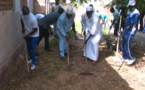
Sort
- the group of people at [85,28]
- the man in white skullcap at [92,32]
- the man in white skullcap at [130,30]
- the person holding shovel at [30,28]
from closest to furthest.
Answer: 1. the person holding shovel at [30,28]
2. the group of people at [85,28]
3. the man in white skullcap at [130,30]
4. the man in white skullcap at [92,32]

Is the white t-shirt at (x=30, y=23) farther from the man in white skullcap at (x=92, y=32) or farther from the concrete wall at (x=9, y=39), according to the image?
the man in white skullcap at (x=92, y=32)

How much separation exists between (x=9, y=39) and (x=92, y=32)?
2402 millimetres

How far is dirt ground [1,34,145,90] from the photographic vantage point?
146 inches

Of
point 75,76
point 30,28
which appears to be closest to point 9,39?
point 30,28

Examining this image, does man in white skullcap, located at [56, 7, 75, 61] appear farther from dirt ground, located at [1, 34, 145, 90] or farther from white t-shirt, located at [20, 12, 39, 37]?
white t-shirt, located at [20, 12, 39, 37]

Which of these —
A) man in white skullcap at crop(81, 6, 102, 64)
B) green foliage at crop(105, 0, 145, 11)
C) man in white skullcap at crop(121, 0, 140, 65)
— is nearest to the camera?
man in white skullcap at crop(121, 0, 140, 65)

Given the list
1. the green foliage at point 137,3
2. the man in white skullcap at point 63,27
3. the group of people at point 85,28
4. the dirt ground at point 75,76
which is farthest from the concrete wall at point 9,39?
the green foliage at point 137,3

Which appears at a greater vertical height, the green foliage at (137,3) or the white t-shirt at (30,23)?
the green foliage at (137,3)

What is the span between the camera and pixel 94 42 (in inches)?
184

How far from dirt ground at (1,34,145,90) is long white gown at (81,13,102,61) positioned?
0.33m

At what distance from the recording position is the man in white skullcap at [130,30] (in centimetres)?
435

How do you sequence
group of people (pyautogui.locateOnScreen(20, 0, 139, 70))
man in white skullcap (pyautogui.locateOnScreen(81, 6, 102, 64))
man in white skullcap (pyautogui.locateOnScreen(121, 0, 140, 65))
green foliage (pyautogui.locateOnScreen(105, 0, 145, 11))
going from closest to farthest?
group of people (pyautogui.locateOnScreen(20, 0, 139, 70)) < man in white skullcap (pyautogui.locateOnScreen(121, 0, 140, 65)) < man in white skullcap (pyautogui.locateOnScreen(81, 6, 102, 64)) < green foliage (pyautogui.locateOnScreen(105, 0, 145, 11))

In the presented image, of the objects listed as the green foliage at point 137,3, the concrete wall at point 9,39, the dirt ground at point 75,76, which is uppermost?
the green foliage at point 137,3

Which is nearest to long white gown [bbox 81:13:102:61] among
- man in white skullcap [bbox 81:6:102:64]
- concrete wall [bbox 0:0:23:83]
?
man in white skullcap [bbox 81:6:102:64]
